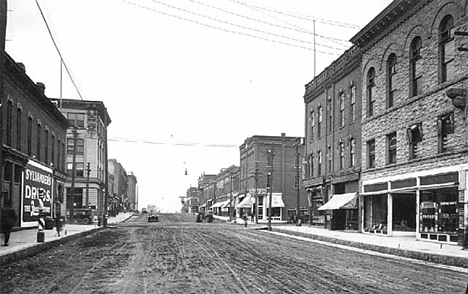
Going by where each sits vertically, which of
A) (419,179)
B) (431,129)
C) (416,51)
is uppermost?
(416,51)

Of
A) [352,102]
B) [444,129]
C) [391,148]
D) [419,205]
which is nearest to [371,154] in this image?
[391,148]

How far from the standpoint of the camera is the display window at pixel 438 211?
80.9ft

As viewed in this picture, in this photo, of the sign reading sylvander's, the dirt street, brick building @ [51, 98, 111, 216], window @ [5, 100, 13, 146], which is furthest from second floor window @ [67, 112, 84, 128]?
the dirt street

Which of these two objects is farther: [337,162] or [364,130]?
[337,162]

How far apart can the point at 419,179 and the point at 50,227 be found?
2318cm

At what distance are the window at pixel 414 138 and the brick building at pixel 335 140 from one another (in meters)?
7.51

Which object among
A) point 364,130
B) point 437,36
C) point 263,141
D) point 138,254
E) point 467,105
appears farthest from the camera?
point 263,141

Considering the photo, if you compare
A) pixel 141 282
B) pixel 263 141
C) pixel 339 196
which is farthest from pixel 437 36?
pixel 263 141

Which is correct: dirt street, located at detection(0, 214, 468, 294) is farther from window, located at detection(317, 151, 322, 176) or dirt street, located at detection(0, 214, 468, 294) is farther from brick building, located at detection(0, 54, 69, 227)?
window, located at detection(317, 151, 322, 176)

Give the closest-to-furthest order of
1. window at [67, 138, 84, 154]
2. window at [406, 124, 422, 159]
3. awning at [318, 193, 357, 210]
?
1. window at [406, 124, 422, 159]
2. awning at [318, 193, 357, 210]
3. window at [67, 138, 84, 154]

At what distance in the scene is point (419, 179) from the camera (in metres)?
27.2

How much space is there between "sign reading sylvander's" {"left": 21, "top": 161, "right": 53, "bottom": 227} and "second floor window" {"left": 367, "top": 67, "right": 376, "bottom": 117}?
65.3 ft

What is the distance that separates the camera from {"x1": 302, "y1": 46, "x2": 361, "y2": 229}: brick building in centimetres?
3719

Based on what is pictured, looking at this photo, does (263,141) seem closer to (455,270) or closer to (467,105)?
(467,105)
